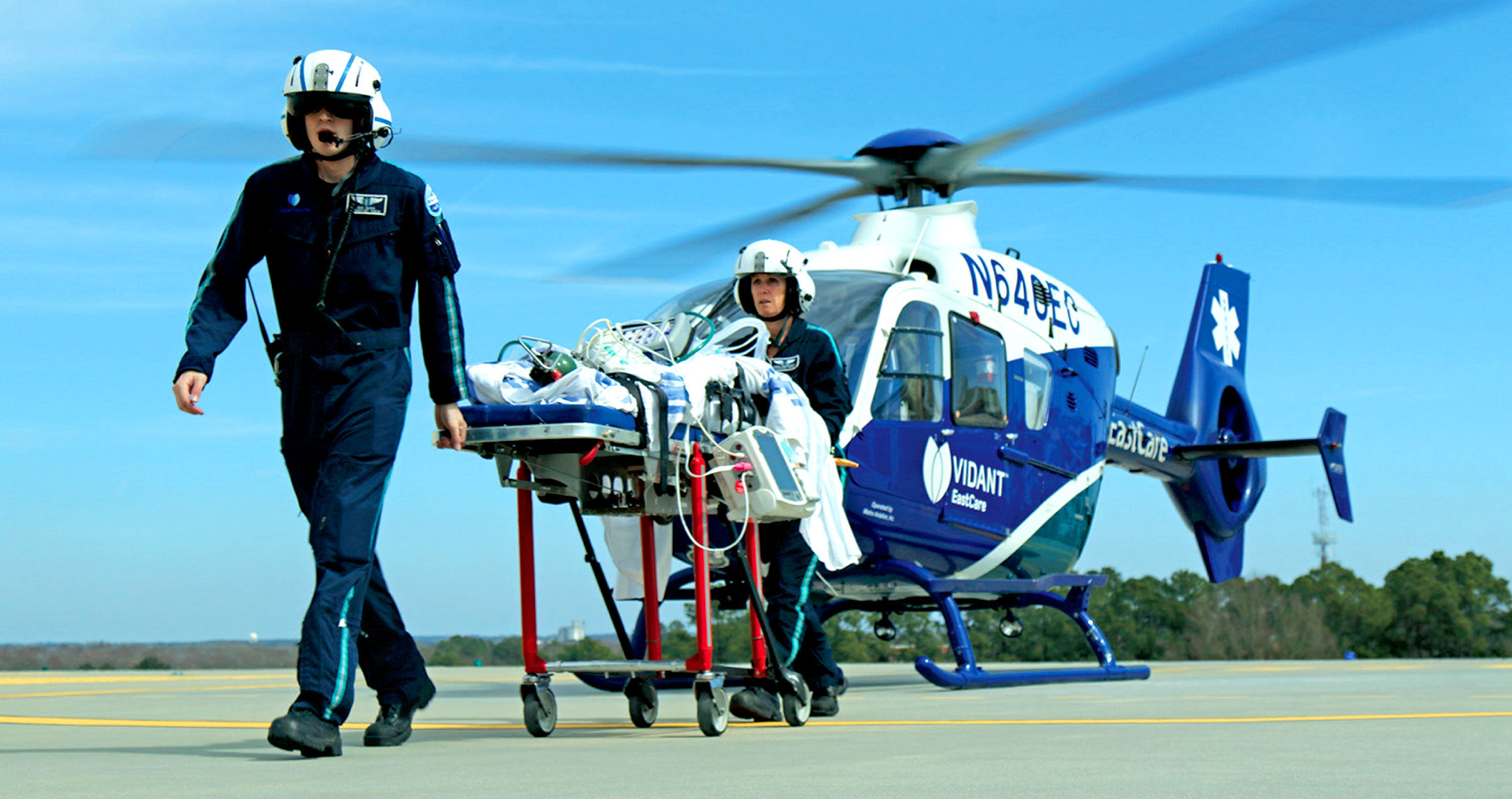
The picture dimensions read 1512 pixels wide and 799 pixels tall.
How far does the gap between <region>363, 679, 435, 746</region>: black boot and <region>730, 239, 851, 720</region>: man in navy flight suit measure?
44.7 inches

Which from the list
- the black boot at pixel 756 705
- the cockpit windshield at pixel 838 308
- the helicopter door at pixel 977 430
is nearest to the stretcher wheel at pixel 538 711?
the black boot at pixel 756 705

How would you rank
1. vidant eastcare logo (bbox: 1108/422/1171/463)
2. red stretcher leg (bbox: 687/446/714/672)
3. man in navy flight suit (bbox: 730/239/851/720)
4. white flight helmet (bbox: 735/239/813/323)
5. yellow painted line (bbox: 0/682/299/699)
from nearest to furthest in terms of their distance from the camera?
red stretcher leg (bbox: 687/446/714/672)
man in navy flight suit (bbox: 730/239/851/720)
white flight helmet (bbox: 735/239/813/323)
yellow painted line (bbox: 0/682/299/699)
vidant eastcare logo (bbox: 1108/422/1171/463)

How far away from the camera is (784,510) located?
5.20 metres

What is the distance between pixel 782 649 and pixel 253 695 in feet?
13.7

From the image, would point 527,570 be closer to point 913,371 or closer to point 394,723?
point 394,723

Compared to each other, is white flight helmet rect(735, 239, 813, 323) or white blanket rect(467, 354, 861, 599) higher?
white flight helmet rect(735, 239, 813, 323)

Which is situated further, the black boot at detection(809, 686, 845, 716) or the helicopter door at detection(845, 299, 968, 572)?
the helicopter door at detection(845, 299, 968, 572)

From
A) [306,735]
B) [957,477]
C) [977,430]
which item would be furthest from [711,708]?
[977,430]

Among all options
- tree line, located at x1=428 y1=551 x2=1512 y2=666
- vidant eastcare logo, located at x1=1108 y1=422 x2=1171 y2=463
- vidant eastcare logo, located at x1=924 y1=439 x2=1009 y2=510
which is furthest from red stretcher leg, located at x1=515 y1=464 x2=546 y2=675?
tree line, located at x1=428 y1=551 x2=1512 y2=666

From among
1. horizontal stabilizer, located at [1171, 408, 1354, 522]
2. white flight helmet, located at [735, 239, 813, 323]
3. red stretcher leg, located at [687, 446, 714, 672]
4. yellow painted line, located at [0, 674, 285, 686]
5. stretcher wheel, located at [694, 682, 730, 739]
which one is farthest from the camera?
horizontal stabilizer, located at [1171, 408, 1354, 522]

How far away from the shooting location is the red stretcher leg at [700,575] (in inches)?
185

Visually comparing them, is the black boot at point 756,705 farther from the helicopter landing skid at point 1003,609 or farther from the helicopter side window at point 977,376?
the helicopter side window at point 977,376

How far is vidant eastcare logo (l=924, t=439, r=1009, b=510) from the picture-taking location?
838cm

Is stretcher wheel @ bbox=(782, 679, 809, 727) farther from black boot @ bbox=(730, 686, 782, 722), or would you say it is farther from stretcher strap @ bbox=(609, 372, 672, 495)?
stretcher strap @ bbox=(609, 372, 672, 495)
